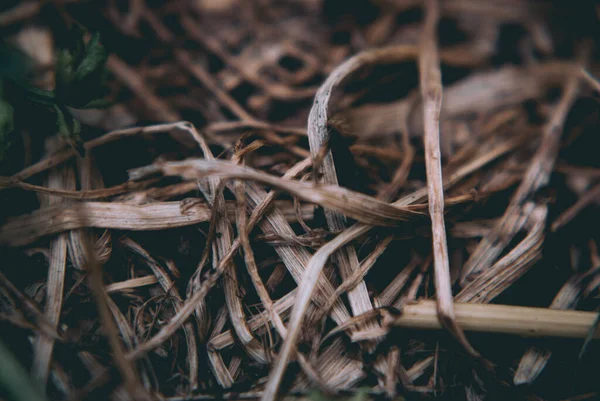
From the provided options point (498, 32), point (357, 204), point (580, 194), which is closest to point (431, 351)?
point (357, 204)

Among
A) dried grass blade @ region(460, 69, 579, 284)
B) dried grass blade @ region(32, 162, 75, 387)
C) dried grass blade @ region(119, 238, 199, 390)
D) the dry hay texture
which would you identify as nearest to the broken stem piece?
the dry hay texture

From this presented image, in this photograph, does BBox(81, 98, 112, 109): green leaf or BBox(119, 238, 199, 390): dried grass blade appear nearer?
BBox(119, 238, 199, 390): dried grass blade

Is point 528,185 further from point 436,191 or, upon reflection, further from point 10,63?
point 10,63

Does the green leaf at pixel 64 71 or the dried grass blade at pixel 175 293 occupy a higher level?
the green leaf at pixel 64 71

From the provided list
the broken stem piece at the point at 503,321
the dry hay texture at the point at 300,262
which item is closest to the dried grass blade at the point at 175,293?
the dry hay texture at the point at 300,262

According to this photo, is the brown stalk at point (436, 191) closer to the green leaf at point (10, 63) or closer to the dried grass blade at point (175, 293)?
the dried grass blade at point (175, 293)

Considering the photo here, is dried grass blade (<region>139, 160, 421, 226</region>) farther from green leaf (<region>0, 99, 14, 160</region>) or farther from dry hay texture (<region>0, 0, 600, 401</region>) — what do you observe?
green leaf (<region>0, 99, 14, 160</region>)

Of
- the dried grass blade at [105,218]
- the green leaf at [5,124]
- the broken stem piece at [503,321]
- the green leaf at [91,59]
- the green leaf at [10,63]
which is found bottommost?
the broken stem piece at [503,321]

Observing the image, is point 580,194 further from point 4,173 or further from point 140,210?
point 4,173

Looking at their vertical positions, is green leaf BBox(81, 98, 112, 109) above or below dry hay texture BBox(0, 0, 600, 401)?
above
